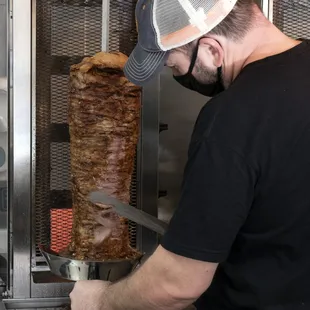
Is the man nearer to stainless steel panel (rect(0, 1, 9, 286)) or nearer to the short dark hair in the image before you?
the short dark hair

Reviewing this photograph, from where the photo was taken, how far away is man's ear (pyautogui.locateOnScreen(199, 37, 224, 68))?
1.16 meters

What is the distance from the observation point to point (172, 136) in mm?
2166

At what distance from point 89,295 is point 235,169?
20.5 inches

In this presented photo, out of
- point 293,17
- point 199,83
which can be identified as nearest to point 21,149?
point 199,83

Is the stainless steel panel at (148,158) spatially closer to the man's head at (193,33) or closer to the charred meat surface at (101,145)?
the charred meat surface at (101,145)

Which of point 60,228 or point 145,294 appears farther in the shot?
point 60,228

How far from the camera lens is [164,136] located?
7.07 ft

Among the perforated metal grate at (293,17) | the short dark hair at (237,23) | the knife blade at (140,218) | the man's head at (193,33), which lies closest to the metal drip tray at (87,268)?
the knife blade at (140,218)

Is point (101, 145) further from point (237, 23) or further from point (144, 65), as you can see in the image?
point (237, 23)

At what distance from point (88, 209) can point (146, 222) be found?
1.06 feet

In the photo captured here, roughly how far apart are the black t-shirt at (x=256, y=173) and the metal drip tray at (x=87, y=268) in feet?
1.47

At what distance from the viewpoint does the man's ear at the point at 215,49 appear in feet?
3.82

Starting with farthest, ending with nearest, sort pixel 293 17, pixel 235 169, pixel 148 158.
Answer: pixel 293 17 → pixel 148 158 → pixel 235 169

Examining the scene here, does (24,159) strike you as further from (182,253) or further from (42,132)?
(182,253)
